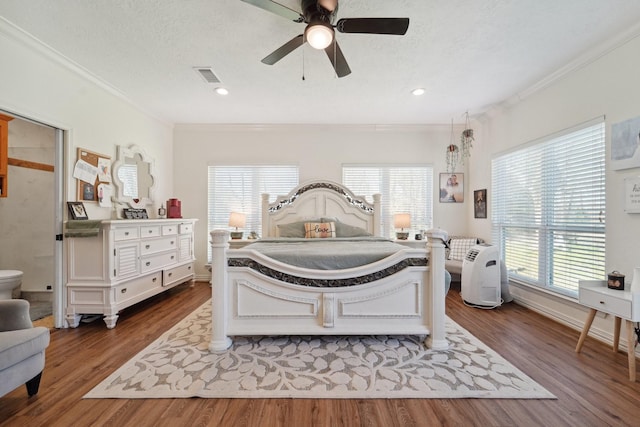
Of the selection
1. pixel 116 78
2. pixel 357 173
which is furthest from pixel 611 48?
pixel 116 78

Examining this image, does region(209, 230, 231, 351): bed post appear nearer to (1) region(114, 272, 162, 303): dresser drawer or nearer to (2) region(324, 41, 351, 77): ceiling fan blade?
(1) region(114, 272, 162, 303): dresser drawer

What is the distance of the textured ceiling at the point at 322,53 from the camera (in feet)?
6.62

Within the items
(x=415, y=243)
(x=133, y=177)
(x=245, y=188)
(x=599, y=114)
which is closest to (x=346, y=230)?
(x=415, y=243)

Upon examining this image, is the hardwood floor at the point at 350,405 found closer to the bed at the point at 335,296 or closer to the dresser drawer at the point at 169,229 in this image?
the bed at the point at 335,296

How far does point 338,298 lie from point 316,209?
2205mm

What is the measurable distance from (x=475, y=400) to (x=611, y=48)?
3.25 m

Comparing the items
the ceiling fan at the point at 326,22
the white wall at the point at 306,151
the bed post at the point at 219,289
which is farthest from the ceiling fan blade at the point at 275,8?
the white wall at the point at 306,151

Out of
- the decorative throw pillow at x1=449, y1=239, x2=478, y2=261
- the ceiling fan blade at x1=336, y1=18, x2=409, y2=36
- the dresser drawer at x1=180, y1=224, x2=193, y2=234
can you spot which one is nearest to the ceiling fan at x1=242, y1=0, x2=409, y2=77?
the ceiling fan blade at x1=336, y1=18, x2=409, y2=36

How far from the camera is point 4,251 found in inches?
144

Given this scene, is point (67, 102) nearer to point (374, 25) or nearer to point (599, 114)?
point (374, 25)

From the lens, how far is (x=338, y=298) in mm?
2361

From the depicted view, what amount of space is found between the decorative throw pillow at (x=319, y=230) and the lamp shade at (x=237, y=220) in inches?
42.7

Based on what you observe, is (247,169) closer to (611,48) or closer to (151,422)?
(151,422)

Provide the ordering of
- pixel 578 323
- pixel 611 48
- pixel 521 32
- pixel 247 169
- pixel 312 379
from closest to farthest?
1. pixel 312 379
2. pixel 521 32
3. pixel 611 48
4. pixel 578 323
5. pixel 247 169
